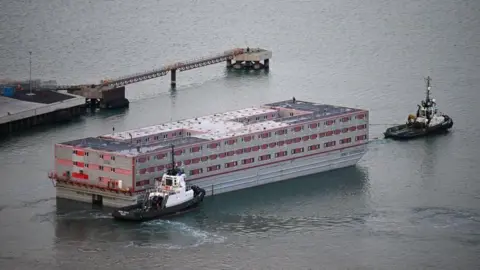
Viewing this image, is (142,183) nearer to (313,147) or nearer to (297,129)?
(297,129)

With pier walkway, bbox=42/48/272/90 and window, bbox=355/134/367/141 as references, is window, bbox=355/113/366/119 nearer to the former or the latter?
window, bbox=355/134/367/141

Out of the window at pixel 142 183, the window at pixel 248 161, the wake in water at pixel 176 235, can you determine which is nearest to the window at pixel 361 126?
the window at pixel 248 161

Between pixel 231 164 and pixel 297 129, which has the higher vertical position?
pixel 297 129

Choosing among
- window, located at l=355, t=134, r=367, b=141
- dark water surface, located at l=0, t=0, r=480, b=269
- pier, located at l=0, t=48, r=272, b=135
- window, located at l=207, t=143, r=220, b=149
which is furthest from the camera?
pier, located at l=0, t=48, r=272, b=135

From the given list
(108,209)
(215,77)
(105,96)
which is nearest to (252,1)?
(215,77)

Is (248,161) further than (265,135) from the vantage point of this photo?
No

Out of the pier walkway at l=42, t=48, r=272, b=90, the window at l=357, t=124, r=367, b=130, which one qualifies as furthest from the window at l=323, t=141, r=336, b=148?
the pier walkway at l=42, t=48, r=272, b=90

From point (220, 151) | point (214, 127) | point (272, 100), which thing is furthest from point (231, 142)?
point (272, 100)

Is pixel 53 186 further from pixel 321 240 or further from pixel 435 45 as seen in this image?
pixel 435 45
